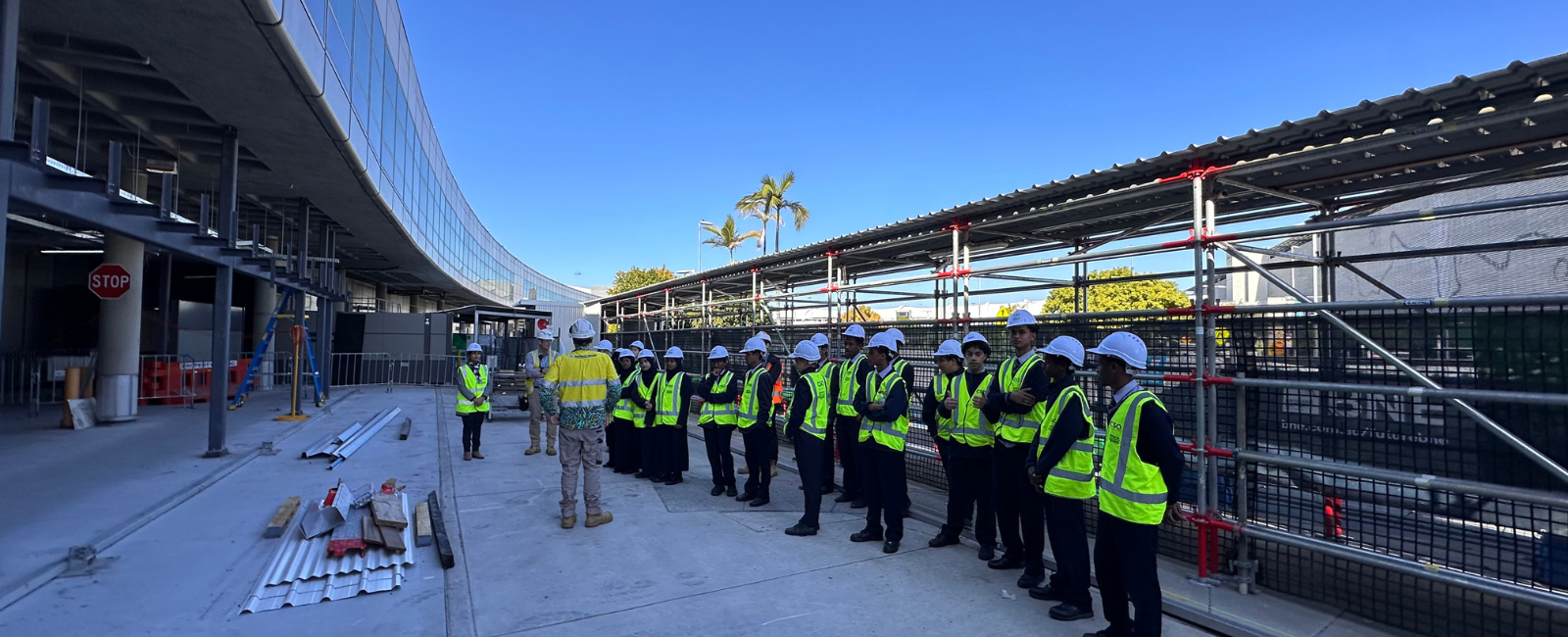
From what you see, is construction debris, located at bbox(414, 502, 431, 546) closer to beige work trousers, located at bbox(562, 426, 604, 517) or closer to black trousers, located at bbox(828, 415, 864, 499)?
beige work trousers, located at bbox(562, 426, 604, 517)

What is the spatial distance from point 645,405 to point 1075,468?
5.62m

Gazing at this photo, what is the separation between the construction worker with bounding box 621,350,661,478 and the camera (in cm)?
875

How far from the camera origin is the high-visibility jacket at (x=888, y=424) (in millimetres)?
5902

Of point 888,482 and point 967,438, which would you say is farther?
point 888,482

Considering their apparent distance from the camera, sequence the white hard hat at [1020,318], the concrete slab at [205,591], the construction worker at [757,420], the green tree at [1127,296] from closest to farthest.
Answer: the concrete slab at [205,591], the white hard hat at [1020,318], the construction worker at [757,420], the green tree at [1127,296]

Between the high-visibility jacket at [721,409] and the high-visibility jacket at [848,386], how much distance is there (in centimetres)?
142

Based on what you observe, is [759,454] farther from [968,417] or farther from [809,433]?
[968,417]

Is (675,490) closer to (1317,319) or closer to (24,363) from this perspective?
(1317,319)

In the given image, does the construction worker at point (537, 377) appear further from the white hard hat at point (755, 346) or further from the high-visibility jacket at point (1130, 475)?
the high-visibility jacket at point (1130, 475)

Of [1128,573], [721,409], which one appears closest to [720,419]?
[721,409]

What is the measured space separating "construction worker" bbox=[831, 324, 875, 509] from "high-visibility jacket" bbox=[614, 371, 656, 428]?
2618 millimetres

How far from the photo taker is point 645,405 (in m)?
8.73

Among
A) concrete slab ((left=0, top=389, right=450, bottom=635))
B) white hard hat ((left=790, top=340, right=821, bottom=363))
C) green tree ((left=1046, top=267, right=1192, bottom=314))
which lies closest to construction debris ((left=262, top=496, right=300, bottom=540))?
concrete slab ((left=0, top=389, right=450, bottom=635))

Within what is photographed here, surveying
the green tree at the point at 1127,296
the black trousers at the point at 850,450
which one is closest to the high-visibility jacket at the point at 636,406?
the black trousers at the point at 850,450
